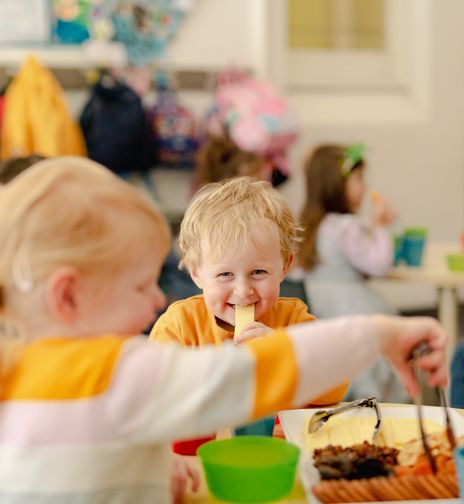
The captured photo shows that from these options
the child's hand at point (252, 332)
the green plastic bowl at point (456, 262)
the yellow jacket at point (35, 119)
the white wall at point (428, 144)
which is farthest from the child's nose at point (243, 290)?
the white wall at point (428, 144)

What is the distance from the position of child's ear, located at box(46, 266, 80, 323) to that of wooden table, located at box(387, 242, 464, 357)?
A: 2.63m

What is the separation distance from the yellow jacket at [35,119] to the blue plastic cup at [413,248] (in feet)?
5.32

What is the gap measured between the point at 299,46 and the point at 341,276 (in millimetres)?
1874

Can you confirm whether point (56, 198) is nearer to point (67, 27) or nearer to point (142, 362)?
point (142, 362)

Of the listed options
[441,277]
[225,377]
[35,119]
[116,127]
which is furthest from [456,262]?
[225,377]

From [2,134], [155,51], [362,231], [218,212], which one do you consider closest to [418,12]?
[155,51]

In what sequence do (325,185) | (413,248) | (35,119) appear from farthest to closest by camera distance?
1. (35,119)
2. (325,185)
3. (413,248)

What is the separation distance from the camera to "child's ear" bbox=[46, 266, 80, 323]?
0.89 m

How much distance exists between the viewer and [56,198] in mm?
907

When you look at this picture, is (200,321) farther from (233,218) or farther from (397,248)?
(397,248)

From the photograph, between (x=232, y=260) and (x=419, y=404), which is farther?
(x=232, y=260)

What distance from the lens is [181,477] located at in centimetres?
108

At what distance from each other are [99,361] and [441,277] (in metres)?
2.73

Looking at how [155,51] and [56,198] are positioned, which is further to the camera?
[155,51]
